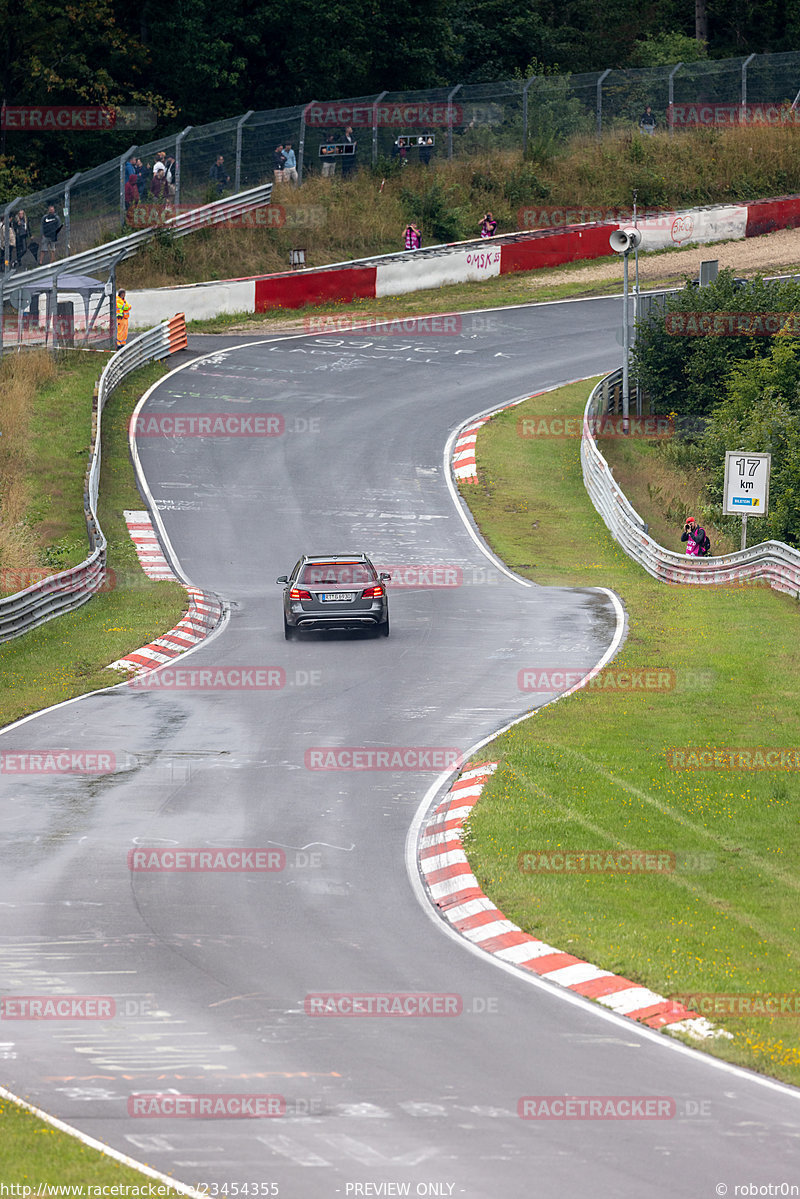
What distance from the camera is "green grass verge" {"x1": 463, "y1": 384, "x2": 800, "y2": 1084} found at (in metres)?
11.9

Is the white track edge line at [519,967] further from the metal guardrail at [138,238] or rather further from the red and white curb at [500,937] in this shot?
the metal guardrail at [138,238]

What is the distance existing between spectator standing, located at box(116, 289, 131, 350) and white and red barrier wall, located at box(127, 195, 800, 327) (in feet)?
4.41

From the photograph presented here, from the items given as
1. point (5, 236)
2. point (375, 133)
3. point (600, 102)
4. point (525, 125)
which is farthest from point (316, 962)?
point (600, 102)

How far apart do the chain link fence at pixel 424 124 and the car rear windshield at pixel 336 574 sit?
2657 centimetres

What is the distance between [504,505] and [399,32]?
37015 mm

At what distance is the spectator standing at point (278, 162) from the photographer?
58.5 m

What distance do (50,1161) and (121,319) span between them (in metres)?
42.4

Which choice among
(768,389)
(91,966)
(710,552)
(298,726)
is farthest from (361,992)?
(768,389)

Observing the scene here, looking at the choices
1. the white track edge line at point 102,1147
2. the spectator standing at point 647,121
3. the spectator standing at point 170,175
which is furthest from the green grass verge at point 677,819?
the spectator standing at point 647,121

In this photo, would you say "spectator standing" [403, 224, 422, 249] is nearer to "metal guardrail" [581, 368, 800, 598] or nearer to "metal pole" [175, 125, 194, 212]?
"metal pole" [175, 125, 194, 212]

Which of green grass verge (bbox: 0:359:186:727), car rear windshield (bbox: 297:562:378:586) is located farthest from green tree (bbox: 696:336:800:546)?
green grass verge (bbox: 0:359:186:727)

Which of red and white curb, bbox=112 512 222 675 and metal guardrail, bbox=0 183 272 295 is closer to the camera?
red and white curb, bbox=112 512 222 675

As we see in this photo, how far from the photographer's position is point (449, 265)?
58.4 metres

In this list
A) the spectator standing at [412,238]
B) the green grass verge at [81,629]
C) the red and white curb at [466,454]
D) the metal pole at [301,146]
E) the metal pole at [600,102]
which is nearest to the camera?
the green grass verge at [81,629]
